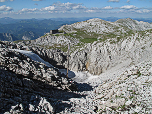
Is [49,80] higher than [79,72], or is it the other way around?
[49,80]

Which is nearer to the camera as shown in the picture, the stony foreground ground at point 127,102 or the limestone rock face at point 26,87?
the stony foreground ground at point 127,102

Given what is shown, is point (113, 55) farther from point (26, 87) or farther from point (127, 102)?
point (26, 87)

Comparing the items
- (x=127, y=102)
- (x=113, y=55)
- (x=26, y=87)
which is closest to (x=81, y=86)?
(x=26, y=87)

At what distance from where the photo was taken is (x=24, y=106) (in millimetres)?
16219

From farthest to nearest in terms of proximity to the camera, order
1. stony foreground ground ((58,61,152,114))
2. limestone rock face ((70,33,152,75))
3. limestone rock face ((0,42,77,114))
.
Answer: limestone rock face ((70,33,152,75)) < limestone rock face ((0,42,77,114)) < stony foreground ground ((58,61,152,114))

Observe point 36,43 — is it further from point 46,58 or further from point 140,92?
point 140,92

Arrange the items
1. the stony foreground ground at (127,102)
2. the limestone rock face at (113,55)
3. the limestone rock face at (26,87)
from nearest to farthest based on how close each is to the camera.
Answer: the stony foreground ground at (127,102)
the limestone rock face at (26,87)
the limestone rock face at (113,55)

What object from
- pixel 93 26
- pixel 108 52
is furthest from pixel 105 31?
pixel 108 52

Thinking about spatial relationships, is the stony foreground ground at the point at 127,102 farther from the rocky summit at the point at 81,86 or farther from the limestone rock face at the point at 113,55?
the limestone rock face at the point at 113,55

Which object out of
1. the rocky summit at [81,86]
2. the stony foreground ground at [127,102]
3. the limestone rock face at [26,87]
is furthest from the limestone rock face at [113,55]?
the stony foreground ground at [127,102]

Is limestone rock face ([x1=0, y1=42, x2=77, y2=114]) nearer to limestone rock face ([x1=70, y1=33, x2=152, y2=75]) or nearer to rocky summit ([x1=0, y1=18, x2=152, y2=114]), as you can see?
rocky summit ([x1=0, y1=18, x2=152, y2=114])

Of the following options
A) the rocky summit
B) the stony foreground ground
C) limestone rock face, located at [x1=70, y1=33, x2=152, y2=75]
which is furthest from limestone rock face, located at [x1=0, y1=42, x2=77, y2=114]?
limestone rock face, located at [x1=70, y1=33, x2=152, y2=75]

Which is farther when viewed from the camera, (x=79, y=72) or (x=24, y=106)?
(x=79, y=72)

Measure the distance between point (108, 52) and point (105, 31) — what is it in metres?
115
